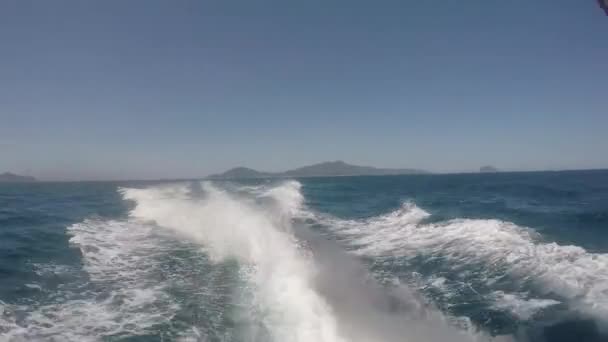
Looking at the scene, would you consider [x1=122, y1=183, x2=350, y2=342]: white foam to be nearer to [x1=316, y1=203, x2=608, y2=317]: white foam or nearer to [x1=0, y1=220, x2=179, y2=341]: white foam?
[x1=0, y1=220, x2=179, y2=341]: white foam

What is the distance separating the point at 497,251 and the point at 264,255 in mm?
7140

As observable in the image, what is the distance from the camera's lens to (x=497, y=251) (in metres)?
9.78

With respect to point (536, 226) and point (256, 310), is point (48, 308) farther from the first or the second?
point (536, 226)

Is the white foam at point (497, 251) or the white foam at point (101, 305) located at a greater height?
the white foam at point (497, 251)

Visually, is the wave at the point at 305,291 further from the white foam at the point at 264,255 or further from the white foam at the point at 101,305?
the white foam at the point at 101,305

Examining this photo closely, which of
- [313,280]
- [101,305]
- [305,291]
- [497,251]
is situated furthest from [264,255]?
[497,251]

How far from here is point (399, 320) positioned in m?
6.77

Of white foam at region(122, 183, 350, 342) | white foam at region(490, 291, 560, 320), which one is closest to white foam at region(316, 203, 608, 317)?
white foam at region(490, 291, 560, 320)

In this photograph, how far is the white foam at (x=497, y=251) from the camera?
711cm

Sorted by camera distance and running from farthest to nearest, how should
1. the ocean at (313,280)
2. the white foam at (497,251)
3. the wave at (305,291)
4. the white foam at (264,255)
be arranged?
the white foam at (497,251) → the white foam at (264,255) → the ocean at (313,280) → the wave at (305,291)

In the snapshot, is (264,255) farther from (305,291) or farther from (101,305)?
(101,305)

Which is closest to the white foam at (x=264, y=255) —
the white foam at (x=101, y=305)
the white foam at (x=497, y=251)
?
the white foam at (x=101, y=305)

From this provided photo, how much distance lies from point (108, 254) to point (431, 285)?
35.7 ft

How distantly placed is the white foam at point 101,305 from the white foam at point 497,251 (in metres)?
7.07
